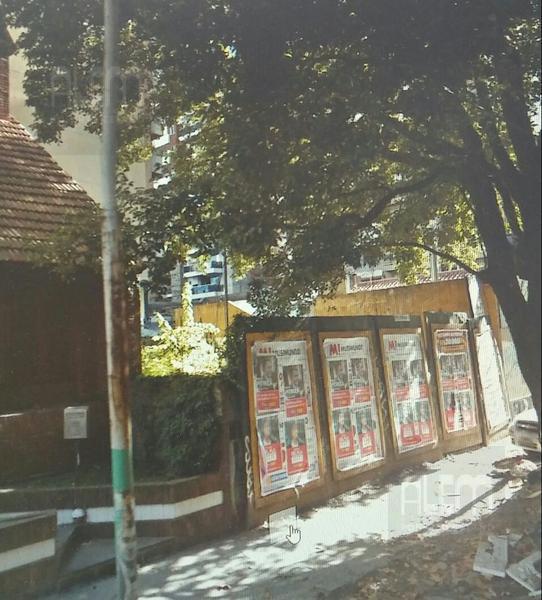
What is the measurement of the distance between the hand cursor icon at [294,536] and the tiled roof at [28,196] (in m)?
4.11

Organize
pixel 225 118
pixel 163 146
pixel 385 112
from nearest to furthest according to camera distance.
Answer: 1. pixel 385 112
2. pixel 225 118
3. pixel 163 146

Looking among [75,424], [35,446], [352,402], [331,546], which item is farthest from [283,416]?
[35,446]

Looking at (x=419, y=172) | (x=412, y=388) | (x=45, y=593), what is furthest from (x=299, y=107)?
(x=412, y=388)

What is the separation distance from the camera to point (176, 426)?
7184mm

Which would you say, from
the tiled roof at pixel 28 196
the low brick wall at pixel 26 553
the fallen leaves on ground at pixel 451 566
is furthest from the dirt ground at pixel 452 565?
the tiled roof at pixel 28 196

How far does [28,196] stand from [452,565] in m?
6.85

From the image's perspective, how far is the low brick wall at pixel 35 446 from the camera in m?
7.17

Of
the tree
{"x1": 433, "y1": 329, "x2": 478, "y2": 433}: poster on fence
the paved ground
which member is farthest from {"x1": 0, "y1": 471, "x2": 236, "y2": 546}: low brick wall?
{"x1": 433, "y1": 329, "x2": 478, "y2": 433}: poster on fence

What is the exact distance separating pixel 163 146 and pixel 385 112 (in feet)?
13.9

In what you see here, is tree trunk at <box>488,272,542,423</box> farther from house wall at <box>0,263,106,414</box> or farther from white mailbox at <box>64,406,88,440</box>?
house wall at <box>0,263,106,414</box>

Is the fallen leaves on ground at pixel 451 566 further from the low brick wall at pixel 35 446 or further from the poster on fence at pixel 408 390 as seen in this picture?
Result: the low brick wall at pixel 35 446

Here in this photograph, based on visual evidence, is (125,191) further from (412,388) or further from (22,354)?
(412,388)

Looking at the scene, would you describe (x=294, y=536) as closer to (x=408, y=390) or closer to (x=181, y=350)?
(x=408, y=390)

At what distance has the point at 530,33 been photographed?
19.4 feet
